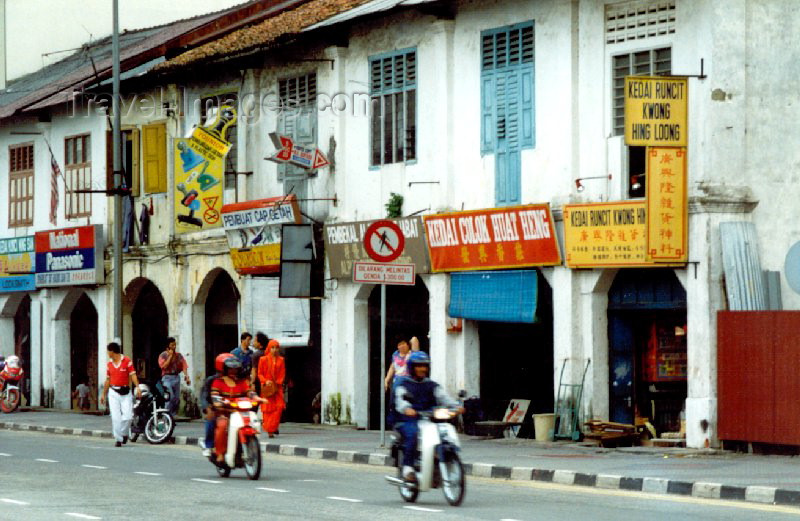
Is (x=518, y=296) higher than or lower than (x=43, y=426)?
higher

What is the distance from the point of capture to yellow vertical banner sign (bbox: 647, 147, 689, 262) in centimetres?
2212

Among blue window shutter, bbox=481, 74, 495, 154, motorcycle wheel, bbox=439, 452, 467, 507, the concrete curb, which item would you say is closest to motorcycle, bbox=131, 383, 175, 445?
the concrete curb

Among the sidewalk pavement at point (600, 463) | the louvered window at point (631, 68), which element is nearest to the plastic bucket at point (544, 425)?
the sidewalk pavement at point (600, 463)

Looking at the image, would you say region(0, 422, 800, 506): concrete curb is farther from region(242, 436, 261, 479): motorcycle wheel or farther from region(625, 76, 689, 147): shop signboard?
region(625, 76, 689, 147): shop signboard

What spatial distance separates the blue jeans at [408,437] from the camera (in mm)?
15898

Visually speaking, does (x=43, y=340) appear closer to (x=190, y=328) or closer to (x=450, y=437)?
(x=190, y=328)

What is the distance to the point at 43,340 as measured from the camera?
1565 inches

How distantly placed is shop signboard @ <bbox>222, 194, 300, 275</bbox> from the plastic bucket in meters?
7.08

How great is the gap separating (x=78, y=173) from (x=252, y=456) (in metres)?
20.2

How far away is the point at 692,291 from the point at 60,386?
20.1 meters

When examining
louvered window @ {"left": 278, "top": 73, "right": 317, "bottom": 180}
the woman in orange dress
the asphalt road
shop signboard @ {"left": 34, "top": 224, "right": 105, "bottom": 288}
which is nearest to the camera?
the asphalt road

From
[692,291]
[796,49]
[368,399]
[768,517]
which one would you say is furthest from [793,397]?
[368,399]

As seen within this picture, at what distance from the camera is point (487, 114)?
26.1 metres
